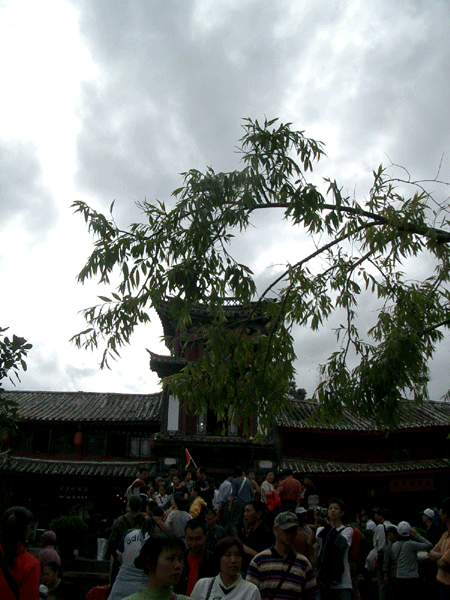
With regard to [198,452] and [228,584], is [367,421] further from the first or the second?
[228,584]

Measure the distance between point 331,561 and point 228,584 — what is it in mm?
2356

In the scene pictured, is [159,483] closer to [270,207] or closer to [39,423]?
[270,207]

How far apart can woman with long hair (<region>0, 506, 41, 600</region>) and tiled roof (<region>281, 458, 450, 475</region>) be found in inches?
747

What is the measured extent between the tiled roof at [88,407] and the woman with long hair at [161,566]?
21.5 m

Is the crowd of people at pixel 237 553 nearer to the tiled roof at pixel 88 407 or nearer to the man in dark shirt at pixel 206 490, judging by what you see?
the man in dark shirt at pixel 206 490

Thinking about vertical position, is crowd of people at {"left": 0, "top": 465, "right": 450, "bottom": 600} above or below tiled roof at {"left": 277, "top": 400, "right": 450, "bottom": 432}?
below

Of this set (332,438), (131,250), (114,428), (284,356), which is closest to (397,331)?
(284,356)

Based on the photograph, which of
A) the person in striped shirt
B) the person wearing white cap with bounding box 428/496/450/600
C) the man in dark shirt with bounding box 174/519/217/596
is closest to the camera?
the person in striped shirt

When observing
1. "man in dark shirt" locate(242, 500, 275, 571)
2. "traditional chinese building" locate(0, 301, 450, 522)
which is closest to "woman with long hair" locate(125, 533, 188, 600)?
"man in dark shirt" locate(242, 500, 275, 571)

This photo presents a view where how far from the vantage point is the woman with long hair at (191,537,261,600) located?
155 inches

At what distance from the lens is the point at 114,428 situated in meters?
24.9

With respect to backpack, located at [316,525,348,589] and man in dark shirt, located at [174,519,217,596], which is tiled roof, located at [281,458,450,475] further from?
man in dark shirt, located at [174,519,217,596]

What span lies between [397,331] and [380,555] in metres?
5.25

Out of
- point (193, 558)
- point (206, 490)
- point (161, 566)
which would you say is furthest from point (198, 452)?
point (161, 566)
